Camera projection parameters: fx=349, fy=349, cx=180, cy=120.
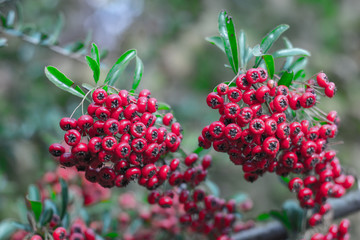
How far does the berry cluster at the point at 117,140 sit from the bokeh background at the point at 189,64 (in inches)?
80.7

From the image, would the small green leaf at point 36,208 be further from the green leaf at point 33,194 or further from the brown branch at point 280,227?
the brown branch at point 280,227

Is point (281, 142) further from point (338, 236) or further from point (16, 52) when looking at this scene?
point (16, 52)

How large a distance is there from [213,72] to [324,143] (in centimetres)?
453

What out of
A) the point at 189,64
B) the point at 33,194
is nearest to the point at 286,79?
the point at 33,194

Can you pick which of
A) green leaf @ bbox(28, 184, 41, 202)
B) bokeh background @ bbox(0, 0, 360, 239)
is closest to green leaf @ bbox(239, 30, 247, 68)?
green leaf @ bbox(28, 184, 41, 202)

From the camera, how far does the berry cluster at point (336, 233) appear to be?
5.87 ft

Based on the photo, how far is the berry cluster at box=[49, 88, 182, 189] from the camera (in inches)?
54.0

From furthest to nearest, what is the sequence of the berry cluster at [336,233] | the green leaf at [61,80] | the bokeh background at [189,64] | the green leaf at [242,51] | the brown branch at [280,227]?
the bokeh background at [189,64]
the brown branch at [280,227]
the berry cluster at [336,233]
the green leaf at [242,51]
the green leaf at [61,80]

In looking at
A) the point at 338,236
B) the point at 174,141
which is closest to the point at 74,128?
the point at 174,141

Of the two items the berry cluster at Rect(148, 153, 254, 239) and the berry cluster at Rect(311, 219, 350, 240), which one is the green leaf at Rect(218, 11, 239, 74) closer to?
the berry cluster at Rect(148, 153, 254, 239)

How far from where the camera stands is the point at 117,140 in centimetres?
147

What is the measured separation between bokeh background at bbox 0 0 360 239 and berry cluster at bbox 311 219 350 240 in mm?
2277

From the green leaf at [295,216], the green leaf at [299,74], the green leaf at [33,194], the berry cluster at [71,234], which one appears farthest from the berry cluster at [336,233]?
the green leaf at [33,194]

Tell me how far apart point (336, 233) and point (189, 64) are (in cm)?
403
